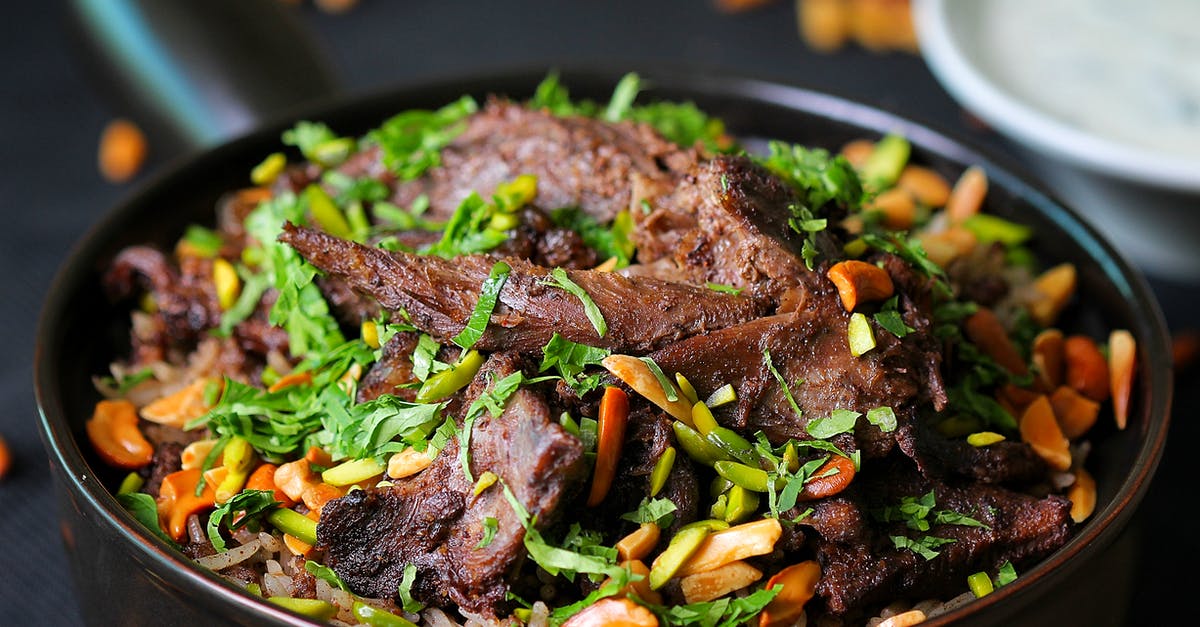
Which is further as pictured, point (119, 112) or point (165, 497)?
point (119, 112)

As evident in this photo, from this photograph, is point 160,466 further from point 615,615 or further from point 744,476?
point 744,476

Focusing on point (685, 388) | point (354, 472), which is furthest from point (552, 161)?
point (354, 472)

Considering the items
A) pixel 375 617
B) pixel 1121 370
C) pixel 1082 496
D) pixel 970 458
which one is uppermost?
pixel 375 617

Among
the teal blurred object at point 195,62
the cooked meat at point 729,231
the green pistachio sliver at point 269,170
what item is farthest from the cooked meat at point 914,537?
the teal blurred object at point 195,62

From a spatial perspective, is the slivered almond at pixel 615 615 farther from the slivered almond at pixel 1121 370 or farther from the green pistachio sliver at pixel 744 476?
the slivered almond at pixel 1121 370

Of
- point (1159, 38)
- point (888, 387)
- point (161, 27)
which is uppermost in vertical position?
point (161, 27)

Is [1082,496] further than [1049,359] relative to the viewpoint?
No

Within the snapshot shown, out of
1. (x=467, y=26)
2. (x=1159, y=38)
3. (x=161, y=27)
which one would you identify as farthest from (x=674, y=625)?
(x=467, y=26)

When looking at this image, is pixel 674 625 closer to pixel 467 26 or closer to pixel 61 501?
pixel 61 501
